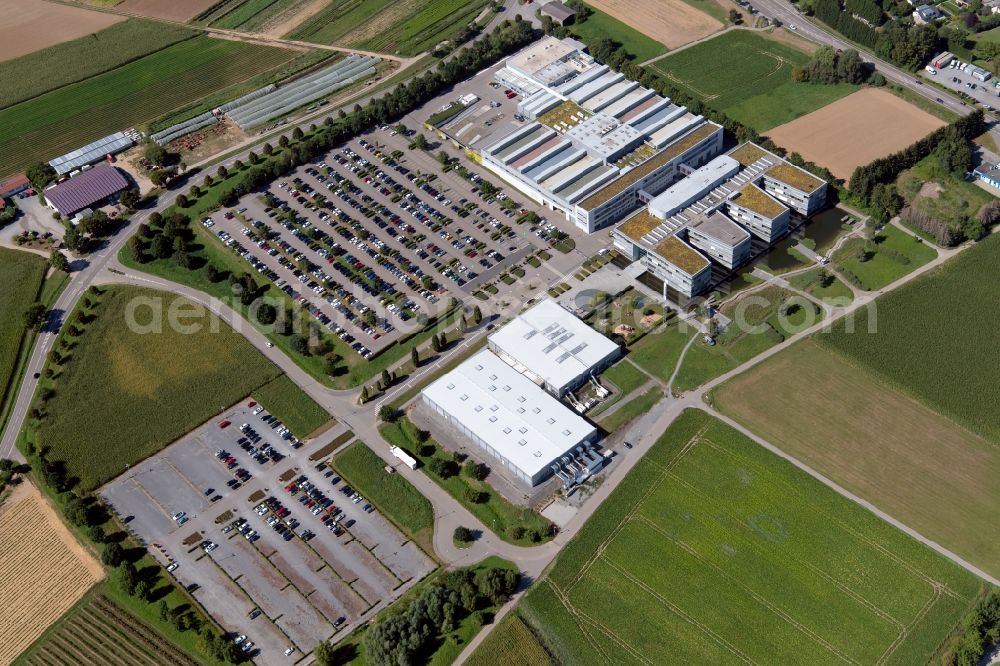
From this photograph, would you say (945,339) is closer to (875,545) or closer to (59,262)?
(875,545)

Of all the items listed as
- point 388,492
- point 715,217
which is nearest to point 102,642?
point 388,492

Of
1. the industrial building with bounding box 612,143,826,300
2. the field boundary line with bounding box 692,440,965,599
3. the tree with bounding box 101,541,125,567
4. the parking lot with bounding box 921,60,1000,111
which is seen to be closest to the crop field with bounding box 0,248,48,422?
the tree with bounding box 101,541,125,567

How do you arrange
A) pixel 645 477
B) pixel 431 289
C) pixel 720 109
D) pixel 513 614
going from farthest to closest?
pixel 720 109, pixel 431 289, pixel 645 477, pixel 513 614

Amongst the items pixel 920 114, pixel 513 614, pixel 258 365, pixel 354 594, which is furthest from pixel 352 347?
pixel 920 114

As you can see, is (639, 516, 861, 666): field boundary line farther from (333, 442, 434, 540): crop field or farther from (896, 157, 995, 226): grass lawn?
(896, 157, 995, 226): grass lawn

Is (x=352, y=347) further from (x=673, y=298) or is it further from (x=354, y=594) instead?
(x=673, y=298)

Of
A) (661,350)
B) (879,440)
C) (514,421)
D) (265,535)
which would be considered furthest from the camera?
(661,350)
